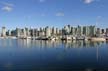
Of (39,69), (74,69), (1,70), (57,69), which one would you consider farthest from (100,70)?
(1,70)

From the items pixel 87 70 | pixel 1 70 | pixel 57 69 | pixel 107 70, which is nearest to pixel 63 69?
pixel 57 69

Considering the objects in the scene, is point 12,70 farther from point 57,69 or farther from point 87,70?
point 87,70

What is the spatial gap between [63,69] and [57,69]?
0.95m

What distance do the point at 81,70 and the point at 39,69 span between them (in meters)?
6.59

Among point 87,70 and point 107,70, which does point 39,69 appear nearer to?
point 87,70

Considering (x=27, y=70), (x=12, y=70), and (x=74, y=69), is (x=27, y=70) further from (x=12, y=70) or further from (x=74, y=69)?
(x=74, y=69)

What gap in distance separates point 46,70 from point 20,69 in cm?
432

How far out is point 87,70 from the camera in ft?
122

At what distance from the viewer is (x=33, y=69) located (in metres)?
37.9

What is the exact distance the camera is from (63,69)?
124ft

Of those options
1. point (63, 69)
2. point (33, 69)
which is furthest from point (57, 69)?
point (33, 69)

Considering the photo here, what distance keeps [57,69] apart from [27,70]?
15.5ft

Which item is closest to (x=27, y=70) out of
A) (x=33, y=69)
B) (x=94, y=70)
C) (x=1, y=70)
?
(x=33, y=69)

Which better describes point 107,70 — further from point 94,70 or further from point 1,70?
point 1,70
